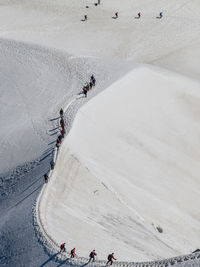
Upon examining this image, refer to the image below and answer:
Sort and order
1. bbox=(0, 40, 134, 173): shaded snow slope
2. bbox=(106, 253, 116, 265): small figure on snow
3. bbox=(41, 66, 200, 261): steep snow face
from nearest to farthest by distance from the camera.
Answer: bbox=(106, 253, 116, 265): small figure on snow < bbox=(41, 66, 200, 261): steep snow face < bbox=(0, 40, 134, 173): shaded snow slope

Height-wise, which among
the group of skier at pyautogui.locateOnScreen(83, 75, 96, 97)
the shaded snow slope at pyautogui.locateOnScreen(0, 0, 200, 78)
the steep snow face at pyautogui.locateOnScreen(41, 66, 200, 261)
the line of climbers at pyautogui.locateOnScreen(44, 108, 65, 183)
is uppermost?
the shaded snow slope at pyautogui.locateOnScreen(0, 0, 200, 78)

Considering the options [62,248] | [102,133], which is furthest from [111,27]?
[62,248]

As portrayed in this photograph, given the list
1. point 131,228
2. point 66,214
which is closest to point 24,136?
point 66,214

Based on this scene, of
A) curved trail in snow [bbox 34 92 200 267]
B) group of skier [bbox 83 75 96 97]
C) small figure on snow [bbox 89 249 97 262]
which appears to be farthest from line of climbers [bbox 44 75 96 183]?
small figure on snow [bbox 89 249 97 262]

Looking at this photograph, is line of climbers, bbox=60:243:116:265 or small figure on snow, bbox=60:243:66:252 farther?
small figure on snow, bbox=60:243:66:252

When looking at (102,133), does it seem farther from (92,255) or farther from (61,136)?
(92,255)

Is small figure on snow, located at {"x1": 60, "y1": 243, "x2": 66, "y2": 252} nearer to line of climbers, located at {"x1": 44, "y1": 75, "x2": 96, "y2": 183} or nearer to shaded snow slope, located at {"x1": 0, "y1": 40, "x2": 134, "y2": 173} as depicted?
line of climbers, located at {"x1": 44, "y1": 75, "x2": 96, "y2": 183}

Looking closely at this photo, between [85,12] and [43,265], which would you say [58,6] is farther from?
[43,265]

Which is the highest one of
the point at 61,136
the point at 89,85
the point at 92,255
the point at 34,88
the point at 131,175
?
the point at 89,85
